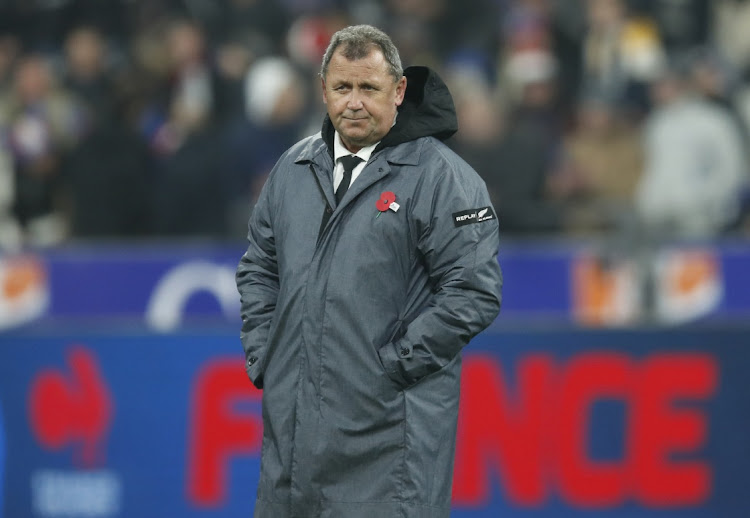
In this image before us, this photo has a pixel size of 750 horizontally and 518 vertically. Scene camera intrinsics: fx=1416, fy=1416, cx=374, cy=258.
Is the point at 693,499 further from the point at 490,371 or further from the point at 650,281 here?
the point at 650,281

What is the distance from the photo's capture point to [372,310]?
4.02m

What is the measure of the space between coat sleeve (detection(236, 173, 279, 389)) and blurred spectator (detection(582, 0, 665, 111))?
7.86m

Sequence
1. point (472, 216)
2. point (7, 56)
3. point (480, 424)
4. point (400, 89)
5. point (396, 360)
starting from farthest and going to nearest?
1. point (7, 56)
2. point (480, 424)
3. point (400, 89)
4. point (472, 216)
5. point (396, 360)

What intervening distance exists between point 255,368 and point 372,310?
1.41 feet

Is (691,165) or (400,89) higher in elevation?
(400,89)

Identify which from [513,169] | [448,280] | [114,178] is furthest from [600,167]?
[448,280]

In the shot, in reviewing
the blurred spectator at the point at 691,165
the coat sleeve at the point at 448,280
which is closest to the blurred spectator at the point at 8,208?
the blurred spectator at the point at 691,165

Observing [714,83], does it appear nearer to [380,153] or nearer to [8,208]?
[8,208]

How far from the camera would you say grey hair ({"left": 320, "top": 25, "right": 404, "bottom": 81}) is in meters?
4.07

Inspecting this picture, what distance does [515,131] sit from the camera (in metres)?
11.3

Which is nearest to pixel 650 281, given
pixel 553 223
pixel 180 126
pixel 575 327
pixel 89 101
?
pixel 553 223

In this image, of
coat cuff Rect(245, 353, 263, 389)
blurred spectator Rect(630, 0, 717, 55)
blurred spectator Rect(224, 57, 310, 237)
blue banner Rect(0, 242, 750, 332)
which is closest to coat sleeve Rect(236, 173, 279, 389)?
coat cuff Rect(245, 353, 263, 389)

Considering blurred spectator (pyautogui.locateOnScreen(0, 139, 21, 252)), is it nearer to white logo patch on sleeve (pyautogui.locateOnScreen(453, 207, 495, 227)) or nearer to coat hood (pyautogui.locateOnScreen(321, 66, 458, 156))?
coat hood (pyautogui.locateOnScreen(321, 66, 458, 156))

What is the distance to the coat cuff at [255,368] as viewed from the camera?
13.8 ft
